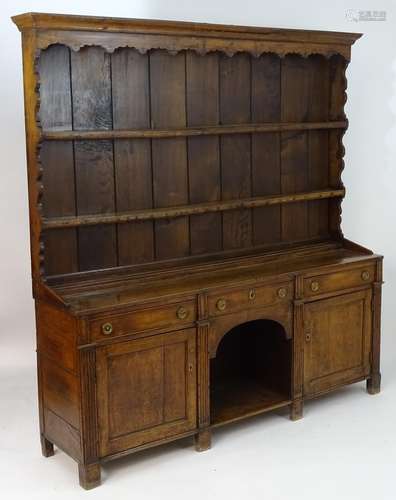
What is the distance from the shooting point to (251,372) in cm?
490

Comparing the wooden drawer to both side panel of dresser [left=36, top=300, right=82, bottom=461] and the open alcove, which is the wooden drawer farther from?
side panel of dresser [left=36, top=300, right=82, bottom=461]

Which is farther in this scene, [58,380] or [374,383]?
[374,383]

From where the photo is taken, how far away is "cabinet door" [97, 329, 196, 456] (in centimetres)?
388

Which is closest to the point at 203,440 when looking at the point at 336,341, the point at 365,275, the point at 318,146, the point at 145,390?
the point at 145,390

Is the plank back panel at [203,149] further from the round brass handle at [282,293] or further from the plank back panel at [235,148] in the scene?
the round brass handle at [282,293]

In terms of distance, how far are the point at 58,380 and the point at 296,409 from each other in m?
1.31

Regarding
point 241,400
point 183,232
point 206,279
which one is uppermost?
point 183,232

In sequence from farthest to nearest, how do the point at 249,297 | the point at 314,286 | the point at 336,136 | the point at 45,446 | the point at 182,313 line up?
the point at 336,136 < the point at 314,286 < the point at 249,297 < the point at 45,446 < the point at 182,313

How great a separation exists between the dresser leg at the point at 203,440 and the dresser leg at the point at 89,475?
21.6 inches

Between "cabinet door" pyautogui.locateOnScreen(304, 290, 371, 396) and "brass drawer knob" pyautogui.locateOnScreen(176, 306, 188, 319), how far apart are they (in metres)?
0.77

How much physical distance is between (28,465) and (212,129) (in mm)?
1855

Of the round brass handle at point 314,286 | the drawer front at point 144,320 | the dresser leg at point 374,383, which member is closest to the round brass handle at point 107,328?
the drawer front at point 144,320

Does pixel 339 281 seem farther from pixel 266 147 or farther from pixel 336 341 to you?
pixel 266 147

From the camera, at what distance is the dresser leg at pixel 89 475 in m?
3.85
